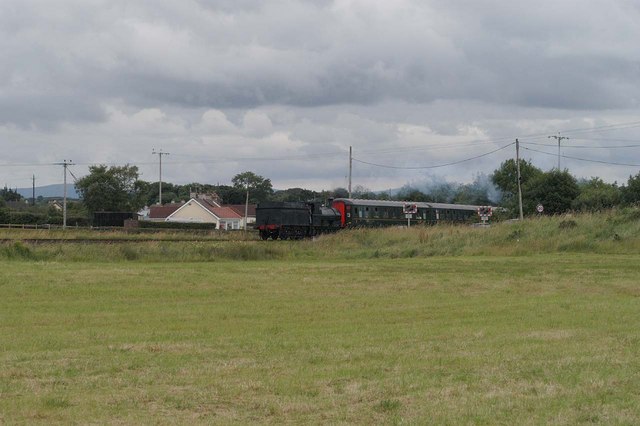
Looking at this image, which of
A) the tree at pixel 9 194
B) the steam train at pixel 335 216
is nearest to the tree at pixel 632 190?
the steam train at pixel 335 216

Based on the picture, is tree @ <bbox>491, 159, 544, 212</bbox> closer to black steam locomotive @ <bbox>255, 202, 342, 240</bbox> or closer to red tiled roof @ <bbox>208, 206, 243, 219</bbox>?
red tiled roof @ <bbox>208, 206, 243, 219</bbox>

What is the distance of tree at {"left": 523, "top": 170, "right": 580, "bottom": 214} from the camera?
3317 inches

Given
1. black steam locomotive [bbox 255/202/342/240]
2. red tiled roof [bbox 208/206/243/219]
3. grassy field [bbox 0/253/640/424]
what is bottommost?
grassy field [bbox 0/253/640/424]

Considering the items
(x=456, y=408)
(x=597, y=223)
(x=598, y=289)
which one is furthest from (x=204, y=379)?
(x=597, y=223)

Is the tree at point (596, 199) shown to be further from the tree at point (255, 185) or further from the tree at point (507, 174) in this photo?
the tree at point (255, 185)

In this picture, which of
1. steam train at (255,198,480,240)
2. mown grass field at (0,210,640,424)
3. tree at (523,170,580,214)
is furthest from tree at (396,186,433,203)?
mown grass field at (0,210,640,424)

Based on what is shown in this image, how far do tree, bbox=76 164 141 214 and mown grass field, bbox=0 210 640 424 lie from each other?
91868 mm

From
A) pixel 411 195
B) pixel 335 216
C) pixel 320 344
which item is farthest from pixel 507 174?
pixel 320 344

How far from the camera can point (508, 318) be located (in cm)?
1523

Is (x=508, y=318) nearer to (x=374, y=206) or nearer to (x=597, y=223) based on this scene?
(x=597, y=223)

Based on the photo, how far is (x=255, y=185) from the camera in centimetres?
16812

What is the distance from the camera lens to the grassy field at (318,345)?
809cm

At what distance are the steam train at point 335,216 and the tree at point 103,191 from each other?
60.0 m

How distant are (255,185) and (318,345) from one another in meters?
157
